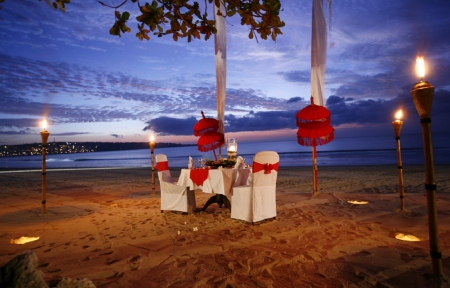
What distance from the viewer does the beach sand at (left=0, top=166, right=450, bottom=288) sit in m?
2.45

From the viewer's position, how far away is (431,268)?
2484 millimetres

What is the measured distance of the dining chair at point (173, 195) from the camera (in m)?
5.05

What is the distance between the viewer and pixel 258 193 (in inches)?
167

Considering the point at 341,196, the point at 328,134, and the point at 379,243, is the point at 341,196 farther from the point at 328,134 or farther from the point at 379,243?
the point at 379,243

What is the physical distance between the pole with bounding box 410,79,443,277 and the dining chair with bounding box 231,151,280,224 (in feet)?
6.86

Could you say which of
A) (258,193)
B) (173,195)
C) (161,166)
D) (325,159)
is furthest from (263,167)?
(325,159)

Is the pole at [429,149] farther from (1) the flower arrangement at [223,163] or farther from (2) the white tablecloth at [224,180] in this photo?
(1) the flower arrangement at [223,163]

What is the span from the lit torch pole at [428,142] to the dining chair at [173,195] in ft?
11.7

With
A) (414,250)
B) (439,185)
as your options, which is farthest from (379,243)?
(439,185)

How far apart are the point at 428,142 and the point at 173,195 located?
3.93 m

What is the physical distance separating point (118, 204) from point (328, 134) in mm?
4625

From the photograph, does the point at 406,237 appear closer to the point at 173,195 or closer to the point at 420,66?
the point at 420,66

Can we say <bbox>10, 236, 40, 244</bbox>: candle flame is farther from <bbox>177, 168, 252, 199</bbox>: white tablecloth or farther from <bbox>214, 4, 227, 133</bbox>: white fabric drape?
<bbox>214, 4, 227, 133</bbox>: white fabric drape

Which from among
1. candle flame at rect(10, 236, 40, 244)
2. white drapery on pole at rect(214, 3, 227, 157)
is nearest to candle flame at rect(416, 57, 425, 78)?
white drapery on pole at rect(214, 3, 227, 157)
